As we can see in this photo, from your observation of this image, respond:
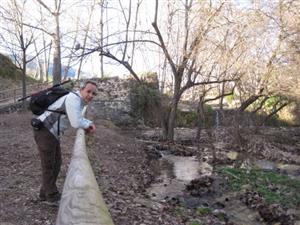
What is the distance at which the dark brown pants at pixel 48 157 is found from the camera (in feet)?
20.9

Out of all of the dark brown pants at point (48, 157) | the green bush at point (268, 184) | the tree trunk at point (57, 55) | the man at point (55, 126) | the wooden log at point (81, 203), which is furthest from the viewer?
the tree trunk at point (57, 55)

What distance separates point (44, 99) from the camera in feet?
20.3

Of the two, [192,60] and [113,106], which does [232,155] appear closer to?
[192,60]

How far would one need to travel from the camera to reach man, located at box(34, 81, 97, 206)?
18.9 feet

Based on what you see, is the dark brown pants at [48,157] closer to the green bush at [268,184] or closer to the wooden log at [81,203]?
the wooden log at [81,203]

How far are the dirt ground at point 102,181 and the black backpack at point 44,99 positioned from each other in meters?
1.45

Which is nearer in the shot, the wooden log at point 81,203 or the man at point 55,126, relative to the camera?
the wooden log at point 81,203

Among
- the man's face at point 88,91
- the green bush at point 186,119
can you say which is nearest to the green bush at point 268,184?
the man's face at point 88,91

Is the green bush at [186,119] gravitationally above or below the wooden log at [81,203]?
above

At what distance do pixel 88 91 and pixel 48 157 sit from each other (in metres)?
1.33

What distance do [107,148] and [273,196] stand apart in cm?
642

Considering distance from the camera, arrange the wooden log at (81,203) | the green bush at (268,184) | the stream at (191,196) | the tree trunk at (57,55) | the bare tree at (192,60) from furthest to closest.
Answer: the tree trunk at (57,55) < the bare tree at (192,60) < the green bush at (268,184) < the stream at (191,196) < the wooden log at (81,203)

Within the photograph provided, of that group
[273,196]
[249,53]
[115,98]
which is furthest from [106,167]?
[115,98]

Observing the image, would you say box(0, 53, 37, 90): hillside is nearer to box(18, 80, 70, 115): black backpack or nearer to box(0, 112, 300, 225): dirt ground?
box(0, 112, 300, 225): dirt ground
